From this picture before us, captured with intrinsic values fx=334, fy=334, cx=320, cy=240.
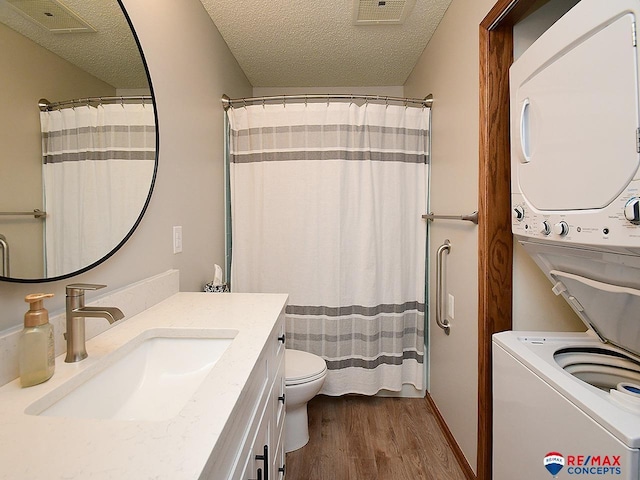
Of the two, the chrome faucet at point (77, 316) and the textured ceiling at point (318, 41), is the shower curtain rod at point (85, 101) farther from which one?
the textured ceiling at point (318, 41)

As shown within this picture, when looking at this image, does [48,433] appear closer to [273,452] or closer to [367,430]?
[273,452]

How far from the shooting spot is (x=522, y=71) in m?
1.09

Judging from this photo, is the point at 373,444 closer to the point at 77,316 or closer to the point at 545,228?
the point at 545,228

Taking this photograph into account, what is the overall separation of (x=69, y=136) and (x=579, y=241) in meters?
1.38

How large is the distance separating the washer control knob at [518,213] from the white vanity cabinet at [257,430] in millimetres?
922

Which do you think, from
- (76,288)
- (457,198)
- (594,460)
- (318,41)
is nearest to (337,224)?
(457,198)

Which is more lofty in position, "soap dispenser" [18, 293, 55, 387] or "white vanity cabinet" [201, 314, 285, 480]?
"soap dispenser" [18, 293, 55, 387]

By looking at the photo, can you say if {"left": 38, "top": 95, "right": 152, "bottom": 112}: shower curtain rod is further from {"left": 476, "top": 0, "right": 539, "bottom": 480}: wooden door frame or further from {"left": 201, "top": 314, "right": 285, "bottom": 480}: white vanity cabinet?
{"left": 476, "top": 0, "right": 539, "bottom": 480}: wooden door frame

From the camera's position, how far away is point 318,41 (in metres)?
2.35

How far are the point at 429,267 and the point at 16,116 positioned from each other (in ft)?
7.08

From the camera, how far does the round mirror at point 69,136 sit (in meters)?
0.78

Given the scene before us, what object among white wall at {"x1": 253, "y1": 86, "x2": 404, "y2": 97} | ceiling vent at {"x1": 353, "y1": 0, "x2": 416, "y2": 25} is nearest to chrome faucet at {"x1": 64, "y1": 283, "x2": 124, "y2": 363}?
ceiling vent at {"x1": 353, "y1": 0, "x2": 416, "y2": 25}

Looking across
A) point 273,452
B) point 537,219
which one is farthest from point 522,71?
point 273,452

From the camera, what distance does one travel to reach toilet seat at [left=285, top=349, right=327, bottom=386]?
1.74 meters
